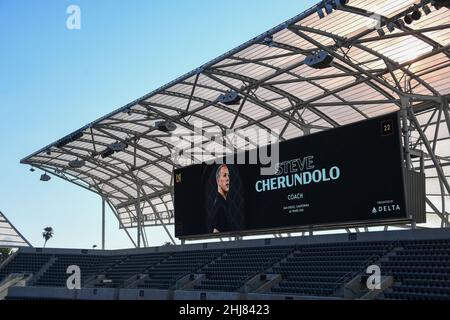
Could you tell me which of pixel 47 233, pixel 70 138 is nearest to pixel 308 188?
pixel 70 138

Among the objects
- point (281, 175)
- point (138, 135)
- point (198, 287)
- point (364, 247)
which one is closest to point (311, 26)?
point (281, 175)

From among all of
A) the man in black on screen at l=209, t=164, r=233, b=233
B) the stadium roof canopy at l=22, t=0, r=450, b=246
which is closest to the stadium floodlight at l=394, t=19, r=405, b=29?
the stadium roof canopy at l=22, t=0, r=450, b=246

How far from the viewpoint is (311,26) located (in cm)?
2411

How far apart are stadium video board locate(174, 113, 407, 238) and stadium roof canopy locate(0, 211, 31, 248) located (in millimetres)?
27226

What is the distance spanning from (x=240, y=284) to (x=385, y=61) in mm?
13404

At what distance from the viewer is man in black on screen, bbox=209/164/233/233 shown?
29.8 metres

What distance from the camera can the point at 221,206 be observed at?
3023cm

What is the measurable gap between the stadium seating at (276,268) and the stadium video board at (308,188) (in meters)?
1.37

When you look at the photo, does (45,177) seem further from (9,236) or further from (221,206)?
(221,206)

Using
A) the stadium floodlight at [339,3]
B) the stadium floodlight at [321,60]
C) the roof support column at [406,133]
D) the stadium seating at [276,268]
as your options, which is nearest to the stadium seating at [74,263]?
the stadium seating at [276,268]

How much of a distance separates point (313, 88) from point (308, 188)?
7888 millimetres

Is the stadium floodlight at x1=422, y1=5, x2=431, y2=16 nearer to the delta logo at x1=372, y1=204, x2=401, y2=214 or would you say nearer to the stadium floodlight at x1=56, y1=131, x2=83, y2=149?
the delta logo at x1=372, y1=204, x2=401, y2=214

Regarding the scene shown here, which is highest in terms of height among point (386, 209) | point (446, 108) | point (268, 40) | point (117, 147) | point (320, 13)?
point (268, 40)

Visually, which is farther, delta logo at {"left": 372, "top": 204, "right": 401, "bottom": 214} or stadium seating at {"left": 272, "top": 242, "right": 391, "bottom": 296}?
delta logo at {"left": 372, "top": 204, "right": 401, "bottom": 214}
